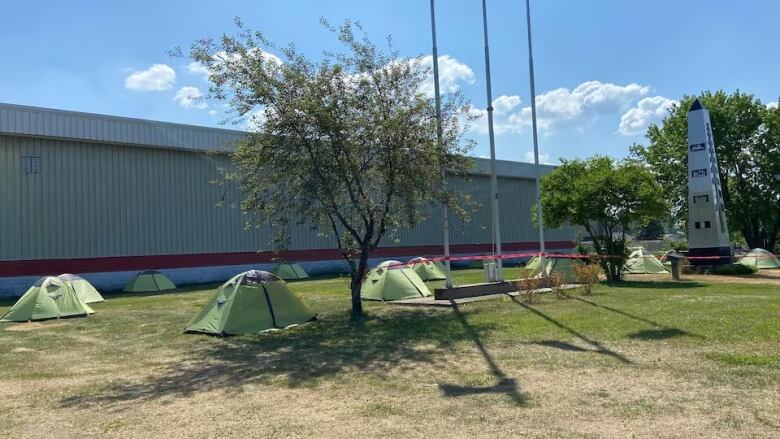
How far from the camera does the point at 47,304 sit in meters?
16.0

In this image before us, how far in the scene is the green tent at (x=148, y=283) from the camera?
27267 mm

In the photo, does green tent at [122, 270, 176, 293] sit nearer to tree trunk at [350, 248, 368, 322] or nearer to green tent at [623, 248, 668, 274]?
tree trunk at [350, 248, 368, 322]

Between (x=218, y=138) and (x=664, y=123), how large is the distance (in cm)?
2793

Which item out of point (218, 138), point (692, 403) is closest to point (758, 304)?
point (692, 403)

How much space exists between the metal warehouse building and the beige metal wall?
0.15 ft

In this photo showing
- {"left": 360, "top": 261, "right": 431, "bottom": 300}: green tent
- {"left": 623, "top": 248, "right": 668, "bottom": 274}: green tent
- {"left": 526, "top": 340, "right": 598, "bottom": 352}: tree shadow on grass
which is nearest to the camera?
{"left": 526, "top": 340, "right": 598, "bottom": 352}: tree shadow on grass

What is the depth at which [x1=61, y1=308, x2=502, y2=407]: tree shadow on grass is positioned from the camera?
7.69m

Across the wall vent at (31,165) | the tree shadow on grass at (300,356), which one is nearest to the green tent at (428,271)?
the tree shadow on grass at (300,356)

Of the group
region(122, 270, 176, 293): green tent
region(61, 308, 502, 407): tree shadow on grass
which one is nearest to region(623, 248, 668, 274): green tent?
region(61, 308, 502, 407): tree shadow on grass

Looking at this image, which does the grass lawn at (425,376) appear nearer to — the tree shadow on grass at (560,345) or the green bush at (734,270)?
the tree shadow on grass at (560,345)

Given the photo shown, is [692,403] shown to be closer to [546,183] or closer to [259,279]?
[259,279]

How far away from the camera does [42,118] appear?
26734mm

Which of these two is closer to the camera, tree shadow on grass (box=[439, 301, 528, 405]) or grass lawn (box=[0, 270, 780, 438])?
grass lawn (box=[0, 270, 780, 438])

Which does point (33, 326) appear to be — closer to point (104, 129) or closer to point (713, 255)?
point (104, 129)
